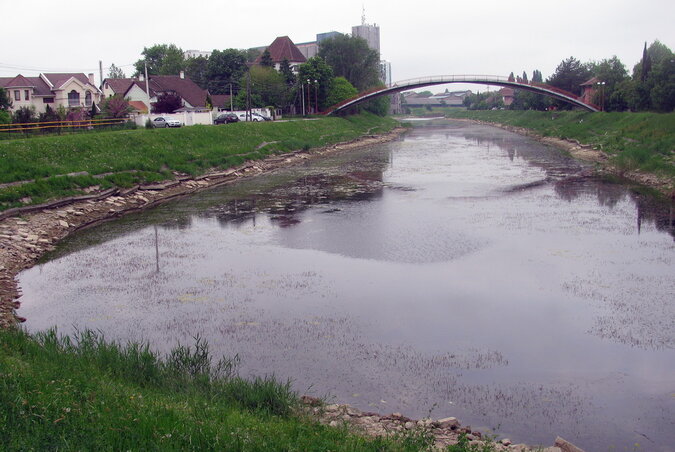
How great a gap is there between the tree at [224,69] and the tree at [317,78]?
1355 cm

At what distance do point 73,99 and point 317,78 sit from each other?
2853 cm

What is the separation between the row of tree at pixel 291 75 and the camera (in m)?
76.1

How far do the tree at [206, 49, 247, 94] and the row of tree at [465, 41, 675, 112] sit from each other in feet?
129

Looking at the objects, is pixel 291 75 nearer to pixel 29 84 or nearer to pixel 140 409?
pixel 29 84

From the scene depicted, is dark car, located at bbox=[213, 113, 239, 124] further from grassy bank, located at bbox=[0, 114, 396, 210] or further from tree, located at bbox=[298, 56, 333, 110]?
tree, located at bbox=[298, 56, 333, 110]

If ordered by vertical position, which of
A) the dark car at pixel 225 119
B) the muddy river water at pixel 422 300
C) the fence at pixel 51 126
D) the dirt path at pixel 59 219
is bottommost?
the muddy river water at pixel 422 300

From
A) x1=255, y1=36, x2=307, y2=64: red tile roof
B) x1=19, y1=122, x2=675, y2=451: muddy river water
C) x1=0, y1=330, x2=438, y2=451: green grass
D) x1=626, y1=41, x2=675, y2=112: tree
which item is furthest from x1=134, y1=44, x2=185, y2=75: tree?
x1=0, y1=330, x2=438, y2=451: green grass

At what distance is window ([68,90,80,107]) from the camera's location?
68.6 m

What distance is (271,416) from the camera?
752 cm

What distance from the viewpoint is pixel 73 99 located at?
68.9m

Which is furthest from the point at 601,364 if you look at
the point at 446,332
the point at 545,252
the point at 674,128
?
the point at 674,128

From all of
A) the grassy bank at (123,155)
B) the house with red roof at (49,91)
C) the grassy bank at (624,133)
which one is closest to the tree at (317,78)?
the house with red roof at (49,91)

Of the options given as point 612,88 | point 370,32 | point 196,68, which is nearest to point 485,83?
point 612,88

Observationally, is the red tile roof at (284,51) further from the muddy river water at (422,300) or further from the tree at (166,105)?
the muddy river water at (422,300)
